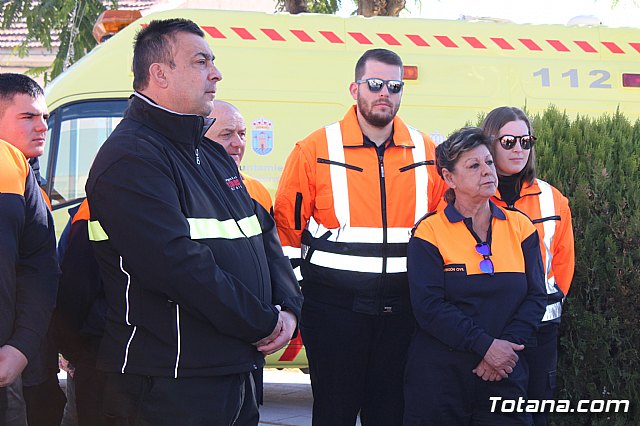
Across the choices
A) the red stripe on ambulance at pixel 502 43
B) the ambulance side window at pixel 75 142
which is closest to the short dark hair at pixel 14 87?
the ambulance side window at pixel 75 142

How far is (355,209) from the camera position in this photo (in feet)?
14.2

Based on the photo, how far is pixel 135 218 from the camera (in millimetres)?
3016

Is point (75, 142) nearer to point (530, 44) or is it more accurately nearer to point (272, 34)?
point (272, 34)

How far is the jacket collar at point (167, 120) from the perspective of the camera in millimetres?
3242

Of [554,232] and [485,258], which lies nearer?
[485,258]

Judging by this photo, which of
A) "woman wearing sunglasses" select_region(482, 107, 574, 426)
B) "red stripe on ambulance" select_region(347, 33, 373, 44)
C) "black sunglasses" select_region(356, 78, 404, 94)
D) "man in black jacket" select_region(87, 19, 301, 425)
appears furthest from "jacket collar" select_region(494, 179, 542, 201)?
"red stripe on ambulance" select_region(347, 33, 373, 44)

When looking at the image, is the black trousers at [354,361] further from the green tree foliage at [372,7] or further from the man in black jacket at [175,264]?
the green tree foliage at [372,7]

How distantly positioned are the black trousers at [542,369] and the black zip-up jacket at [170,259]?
1501mm

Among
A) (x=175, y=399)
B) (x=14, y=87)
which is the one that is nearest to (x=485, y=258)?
(x=175, y=399)

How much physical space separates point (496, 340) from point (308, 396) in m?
4.22

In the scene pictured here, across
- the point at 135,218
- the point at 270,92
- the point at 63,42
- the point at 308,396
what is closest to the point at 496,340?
the point at 135,218

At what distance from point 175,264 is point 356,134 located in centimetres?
173

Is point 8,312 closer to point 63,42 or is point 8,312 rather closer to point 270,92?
point 270,92

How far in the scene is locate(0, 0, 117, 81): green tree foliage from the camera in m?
10.5
